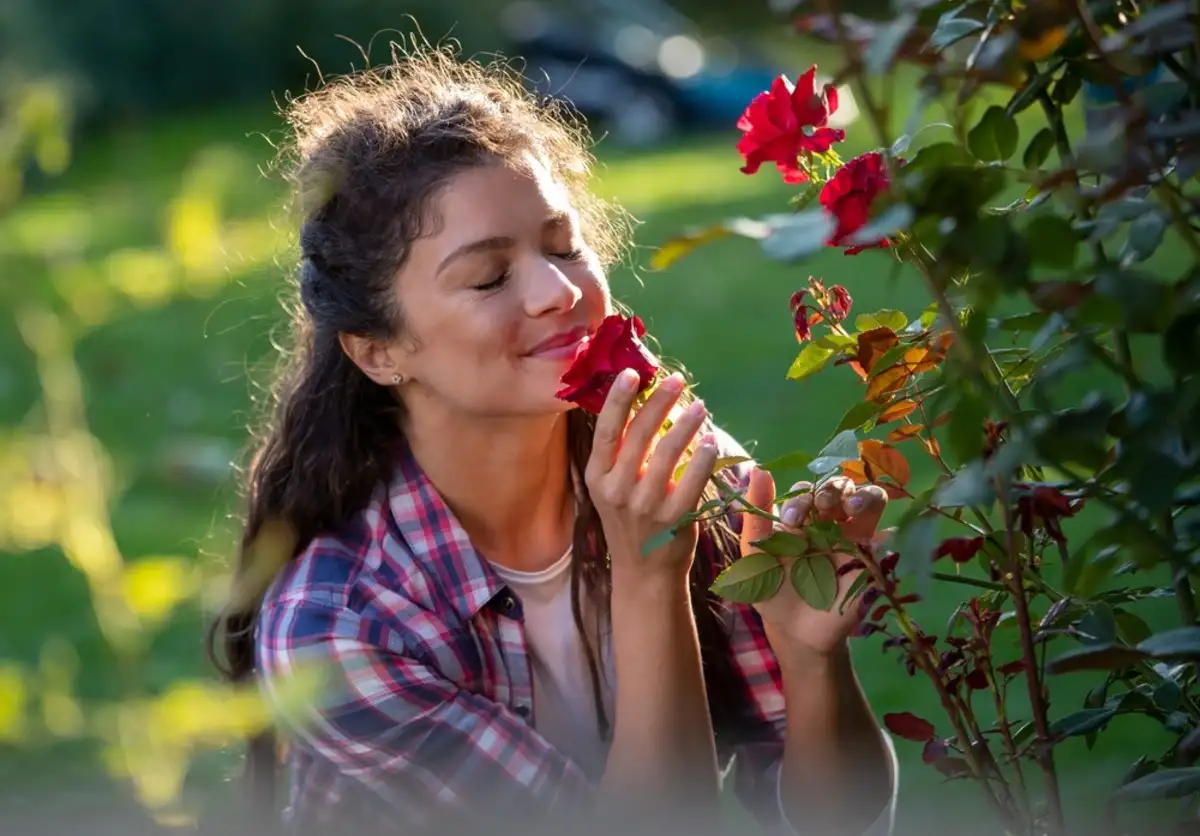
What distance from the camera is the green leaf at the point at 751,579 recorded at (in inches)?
58.7

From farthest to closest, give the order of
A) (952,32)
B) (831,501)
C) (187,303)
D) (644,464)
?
1. (187,303)
2. (644,464)
3. (831,501)
4. (952,32)

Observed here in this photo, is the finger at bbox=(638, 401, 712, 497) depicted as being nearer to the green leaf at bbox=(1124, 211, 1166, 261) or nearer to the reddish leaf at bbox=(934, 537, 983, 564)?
the reddish leaf at bbox=(934, 537, 983, 564)

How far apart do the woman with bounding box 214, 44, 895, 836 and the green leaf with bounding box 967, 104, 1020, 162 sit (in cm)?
58

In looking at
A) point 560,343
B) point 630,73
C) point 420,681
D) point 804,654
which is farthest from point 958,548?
point 630,73

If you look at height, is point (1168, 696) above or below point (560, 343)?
below

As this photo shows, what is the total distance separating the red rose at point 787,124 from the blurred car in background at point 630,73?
35.4 feet

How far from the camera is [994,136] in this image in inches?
48.8

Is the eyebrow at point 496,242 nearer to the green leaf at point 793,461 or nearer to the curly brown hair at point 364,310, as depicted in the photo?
the curly brown hair at point 364,310

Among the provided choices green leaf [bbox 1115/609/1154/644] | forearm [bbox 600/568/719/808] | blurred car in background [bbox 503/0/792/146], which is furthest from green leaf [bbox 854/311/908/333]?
blurred car in background [bbox 503/0/792/146]

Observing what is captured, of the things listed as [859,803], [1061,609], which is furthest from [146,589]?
[859,803]

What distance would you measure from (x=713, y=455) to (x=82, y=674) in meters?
2.70

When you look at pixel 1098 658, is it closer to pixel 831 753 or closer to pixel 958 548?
pixel 958 548

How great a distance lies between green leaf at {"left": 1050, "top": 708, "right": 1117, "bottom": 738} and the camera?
4.46 ft

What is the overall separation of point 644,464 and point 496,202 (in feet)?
1.71
